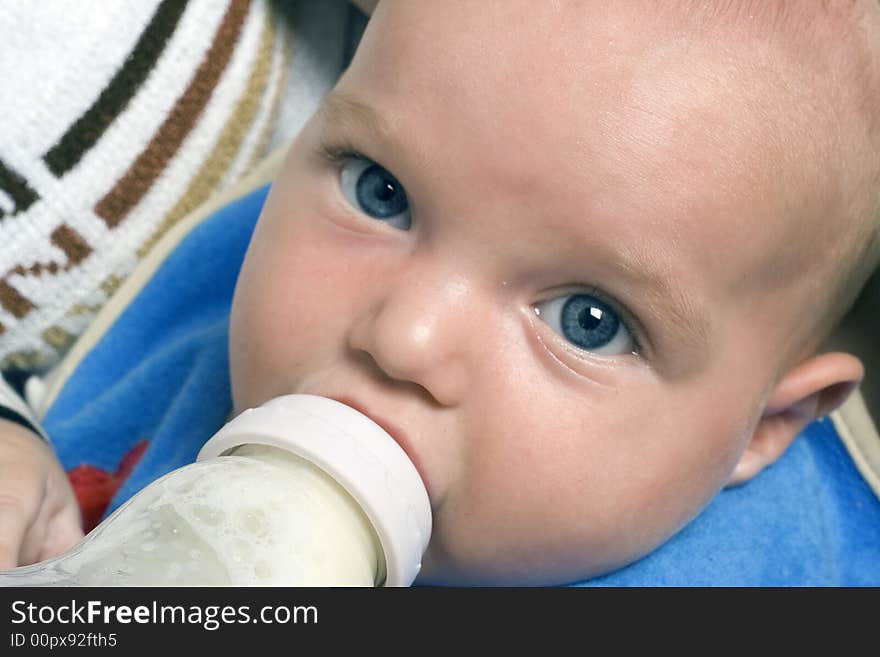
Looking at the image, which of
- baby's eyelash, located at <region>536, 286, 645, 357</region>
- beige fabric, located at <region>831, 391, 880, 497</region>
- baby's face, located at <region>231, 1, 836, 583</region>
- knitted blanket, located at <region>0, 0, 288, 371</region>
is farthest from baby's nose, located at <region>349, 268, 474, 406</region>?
beige fabric, located at <region>831, 391, 880, 497</region>

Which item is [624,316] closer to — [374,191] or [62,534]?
[374,191]

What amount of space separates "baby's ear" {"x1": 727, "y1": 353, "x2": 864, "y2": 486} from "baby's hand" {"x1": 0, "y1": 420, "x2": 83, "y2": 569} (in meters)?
0.71

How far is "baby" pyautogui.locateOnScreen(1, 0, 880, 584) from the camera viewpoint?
829mm

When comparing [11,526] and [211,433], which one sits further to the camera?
[211,433]

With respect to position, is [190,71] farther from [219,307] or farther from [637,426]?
[637,426]

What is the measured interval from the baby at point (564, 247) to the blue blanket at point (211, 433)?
8.1 inches

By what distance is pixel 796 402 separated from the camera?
1090 millimetres

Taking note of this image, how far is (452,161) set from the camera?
84cm

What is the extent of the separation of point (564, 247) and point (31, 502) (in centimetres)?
60

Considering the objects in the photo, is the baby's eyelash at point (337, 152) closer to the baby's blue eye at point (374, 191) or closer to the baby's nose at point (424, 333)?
the baby's blue eye at point (374, 191)

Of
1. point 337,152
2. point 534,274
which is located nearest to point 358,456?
point 534,274

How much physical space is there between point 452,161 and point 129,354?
727 millimetres

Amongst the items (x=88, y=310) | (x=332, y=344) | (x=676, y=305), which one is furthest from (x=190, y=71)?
(x=676, y=305)

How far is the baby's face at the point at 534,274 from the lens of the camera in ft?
2.72
